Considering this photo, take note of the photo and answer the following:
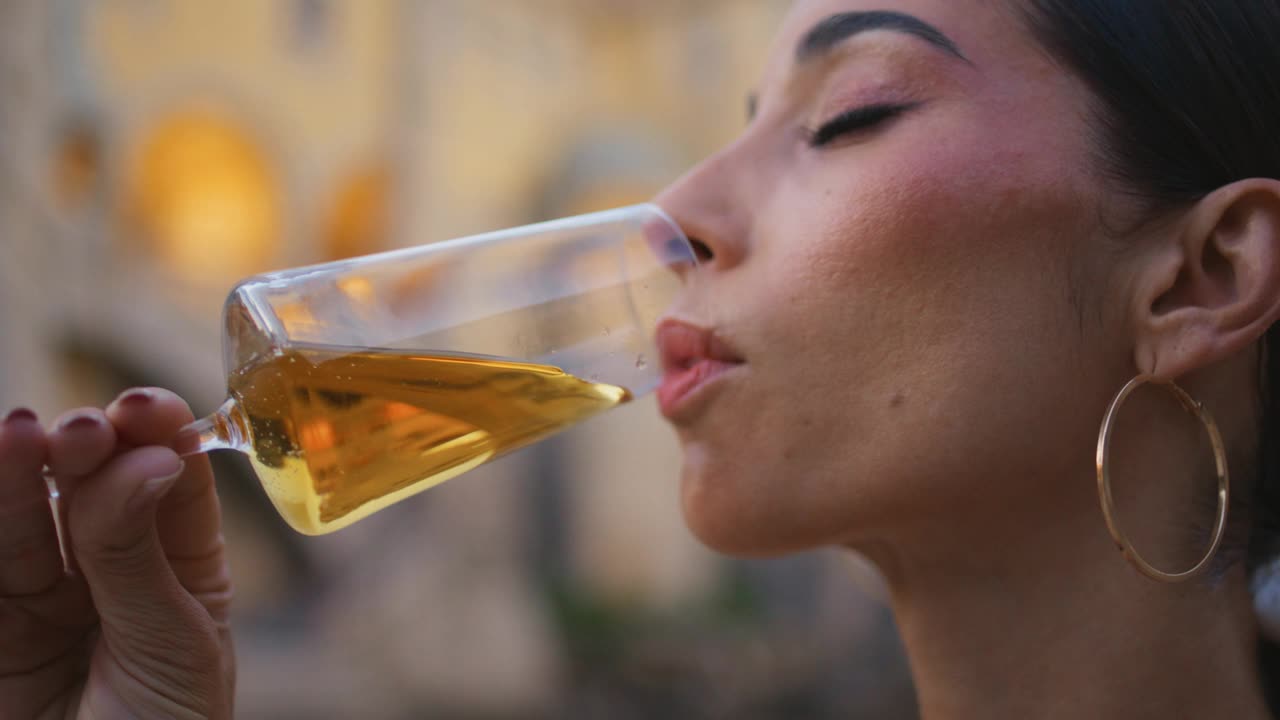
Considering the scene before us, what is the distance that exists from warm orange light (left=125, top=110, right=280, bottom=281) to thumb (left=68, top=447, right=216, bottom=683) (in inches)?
315

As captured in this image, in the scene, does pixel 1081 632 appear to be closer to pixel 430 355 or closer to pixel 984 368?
pixel 984 368

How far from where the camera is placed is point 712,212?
1125mm

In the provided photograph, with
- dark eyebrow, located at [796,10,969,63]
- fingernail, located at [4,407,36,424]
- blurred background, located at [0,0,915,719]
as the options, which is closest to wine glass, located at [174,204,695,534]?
fingernail, located at [4,407,36,424]

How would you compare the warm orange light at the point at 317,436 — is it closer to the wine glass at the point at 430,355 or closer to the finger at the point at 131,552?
the wine glass at the point at 430,355

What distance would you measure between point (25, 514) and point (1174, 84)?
1303 mm

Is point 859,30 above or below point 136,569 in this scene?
above

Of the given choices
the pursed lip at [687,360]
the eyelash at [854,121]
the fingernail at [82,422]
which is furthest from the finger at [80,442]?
the eyelash at [854,121]

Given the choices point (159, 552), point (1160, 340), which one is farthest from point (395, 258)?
point (1160, 340)

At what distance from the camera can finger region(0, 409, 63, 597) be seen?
0.87m

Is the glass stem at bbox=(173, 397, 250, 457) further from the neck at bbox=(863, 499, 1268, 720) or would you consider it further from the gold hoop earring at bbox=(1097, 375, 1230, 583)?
the gold hoop earring at bbox=(1097, 375, 1230, 583)

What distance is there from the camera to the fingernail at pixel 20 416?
2.87 ft

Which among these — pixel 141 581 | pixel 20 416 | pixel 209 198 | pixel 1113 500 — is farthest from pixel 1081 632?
pixel 209 198

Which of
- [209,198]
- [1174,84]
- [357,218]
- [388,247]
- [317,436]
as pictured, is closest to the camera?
[317,436]

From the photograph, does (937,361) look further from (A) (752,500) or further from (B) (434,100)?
(B) (434,100)
